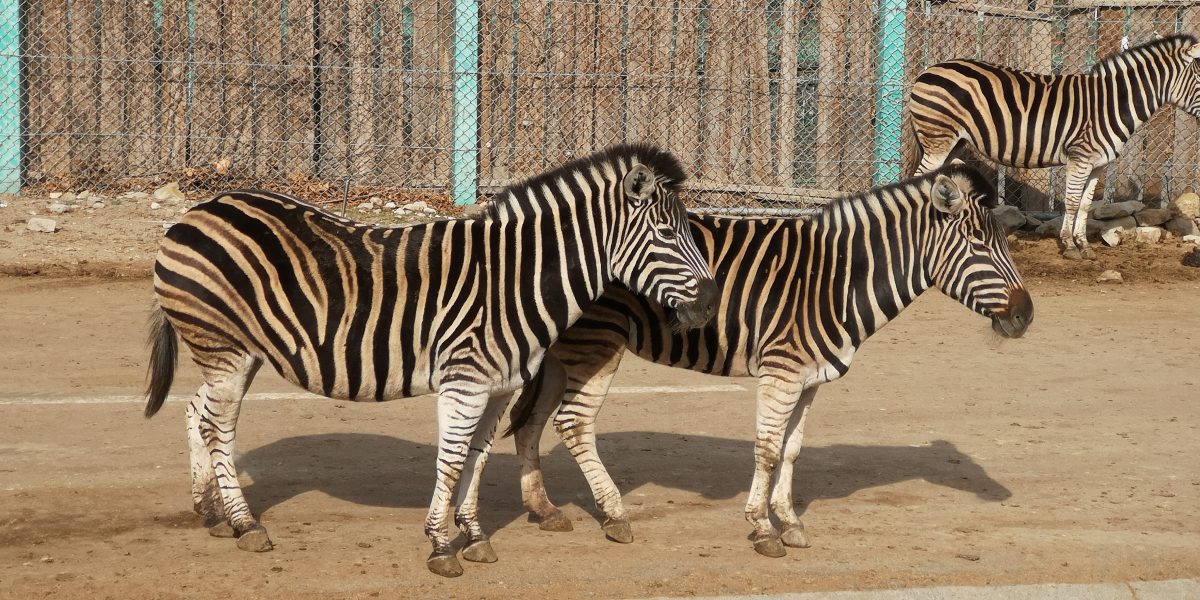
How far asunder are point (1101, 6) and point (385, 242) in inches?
478

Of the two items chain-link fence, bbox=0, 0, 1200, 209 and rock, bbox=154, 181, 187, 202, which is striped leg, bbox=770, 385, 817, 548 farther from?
rock, bbox=154, 181, 187, 202

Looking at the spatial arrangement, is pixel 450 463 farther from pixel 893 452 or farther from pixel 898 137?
pixel 898 137

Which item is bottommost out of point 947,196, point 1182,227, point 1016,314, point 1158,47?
point 1182,227

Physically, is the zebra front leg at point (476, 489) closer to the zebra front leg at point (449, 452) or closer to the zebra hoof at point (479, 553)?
the zebra hoof at point (479, 553)

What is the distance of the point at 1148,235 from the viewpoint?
557 inches

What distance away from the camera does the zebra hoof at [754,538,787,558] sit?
18.8 feet

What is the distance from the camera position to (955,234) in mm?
5930

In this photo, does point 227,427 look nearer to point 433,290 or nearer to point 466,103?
point 433,290

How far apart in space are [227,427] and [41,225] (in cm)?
807

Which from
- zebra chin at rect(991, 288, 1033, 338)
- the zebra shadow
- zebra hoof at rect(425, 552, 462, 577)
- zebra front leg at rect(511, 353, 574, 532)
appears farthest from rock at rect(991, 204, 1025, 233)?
zebra hoof at rect(425, 552, 462, 577)

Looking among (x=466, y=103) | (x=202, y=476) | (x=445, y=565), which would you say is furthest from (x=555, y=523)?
(x=466, y=103)

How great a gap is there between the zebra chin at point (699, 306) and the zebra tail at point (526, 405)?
906 millimetres

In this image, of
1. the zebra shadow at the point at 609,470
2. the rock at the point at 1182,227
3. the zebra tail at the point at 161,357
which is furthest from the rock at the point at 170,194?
the rock at the point at 1182,227

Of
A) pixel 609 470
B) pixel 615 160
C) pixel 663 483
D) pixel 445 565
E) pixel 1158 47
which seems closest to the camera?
pixel 445 565
